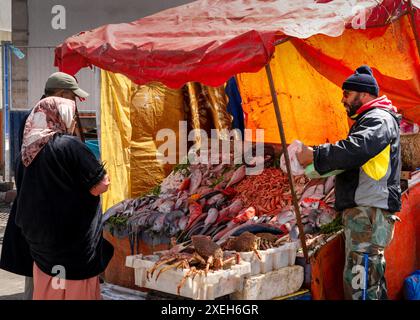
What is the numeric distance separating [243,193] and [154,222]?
1044 millimetres

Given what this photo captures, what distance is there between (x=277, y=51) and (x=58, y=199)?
3849mm

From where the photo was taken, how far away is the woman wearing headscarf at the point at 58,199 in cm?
397

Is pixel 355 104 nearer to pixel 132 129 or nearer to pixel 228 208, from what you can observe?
pixel 228 208

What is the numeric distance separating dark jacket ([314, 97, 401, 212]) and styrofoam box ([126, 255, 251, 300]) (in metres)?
0.96

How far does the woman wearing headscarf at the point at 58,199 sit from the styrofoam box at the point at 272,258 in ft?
4.03

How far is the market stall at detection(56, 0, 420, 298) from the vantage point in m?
4.79

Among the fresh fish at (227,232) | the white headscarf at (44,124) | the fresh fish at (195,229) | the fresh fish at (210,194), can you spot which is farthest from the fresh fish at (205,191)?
the white headscarf at (44,124)

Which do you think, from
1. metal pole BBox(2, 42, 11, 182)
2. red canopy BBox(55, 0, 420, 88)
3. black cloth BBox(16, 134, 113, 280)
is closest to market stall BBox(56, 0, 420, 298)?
red canopy BBox(55, 0, 420, 88)

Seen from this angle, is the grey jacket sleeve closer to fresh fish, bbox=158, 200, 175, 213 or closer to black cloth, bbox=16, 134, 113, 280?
black cloth, bbox=16, 134, 113, 280

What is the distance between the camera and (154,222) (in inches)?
246

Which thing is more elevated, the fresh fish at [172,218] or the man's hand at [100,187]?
the man's hand at [100,187]

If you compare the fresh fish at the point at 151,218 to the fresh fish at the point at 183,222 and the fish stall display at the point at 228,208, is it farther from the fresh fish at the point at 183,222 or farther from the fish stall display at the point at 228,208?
the fresh fish at the point at 183,222

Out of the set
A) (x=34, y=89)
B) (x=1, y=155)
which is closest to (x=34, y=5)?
(x=34, y=89)
